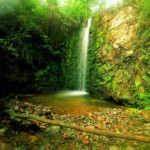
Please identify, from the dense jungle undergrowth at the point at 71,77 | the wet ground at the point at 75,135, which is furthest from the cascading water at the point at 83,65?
the wet ground at the point at 75,135

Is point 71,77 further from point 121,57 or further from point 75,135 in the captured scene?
point 75,135

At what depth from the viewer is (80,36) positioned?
10.6m

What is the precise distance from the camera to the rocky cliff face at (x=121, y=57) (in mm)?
5925

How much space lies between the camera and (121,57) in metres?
6.81

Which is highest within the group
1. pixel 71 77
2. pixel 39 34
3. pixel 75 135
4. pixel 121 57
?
pixel 39 34

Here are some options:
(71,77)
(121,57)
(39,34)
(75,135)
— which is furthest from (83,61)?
(75,135)

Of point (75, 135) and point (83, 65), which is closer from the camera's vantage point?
point (75, 135)

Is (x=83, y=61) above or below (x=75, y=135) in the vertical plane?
above

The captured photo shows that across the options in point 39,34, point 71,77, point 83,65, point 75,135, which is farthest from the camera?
point 71,77

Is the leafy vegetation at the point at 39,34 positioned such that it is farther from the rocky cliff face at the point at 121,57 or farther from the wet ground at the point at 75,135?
the wet ground at the point at 75,135

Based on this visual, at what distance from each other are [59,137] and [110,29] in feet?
19.2

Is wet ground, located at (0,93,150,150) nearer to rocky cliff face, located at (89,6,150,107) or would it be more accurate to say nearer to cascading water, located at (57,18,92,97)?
rocky cliff face, located at (89,6,150,107)

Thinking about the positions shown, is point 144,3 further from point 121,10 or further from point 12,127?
point 12,127

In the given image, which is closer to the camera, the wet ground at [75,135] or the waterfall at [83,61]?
the wet ground at [75,135]
